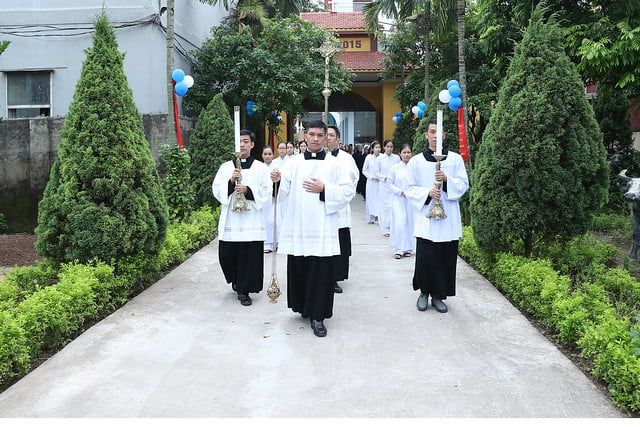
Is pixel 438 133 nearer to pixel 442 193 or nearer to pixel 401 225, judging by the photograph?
pixel 442 193

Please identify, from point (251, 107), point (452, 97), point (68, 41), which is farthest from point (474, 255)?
point (68, 41)

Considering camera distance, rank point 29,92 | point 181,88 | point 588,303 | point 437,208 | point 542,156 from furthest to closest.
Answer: point 29,92
point 181,88
point 542,156
point 437,208
point 588,303

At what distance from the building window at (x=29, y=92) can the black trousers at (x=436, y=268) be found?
34.3 feet

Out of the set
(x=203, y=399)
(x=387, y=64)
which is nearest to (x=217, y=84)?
(x=387, y=64)

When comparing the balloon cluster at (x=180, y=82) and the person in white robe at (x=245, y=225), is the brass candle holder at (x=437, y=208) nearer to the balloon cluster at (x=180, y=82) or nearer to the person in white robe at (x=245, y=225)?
the person in white robe at (x=245, y=225)

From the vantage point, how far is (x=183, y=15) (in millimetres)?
15414

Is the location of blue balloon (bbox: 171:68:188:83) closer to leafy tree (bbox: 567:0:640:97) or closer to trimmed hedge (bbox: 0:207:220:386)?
trimmed hedge (bbox: 0:207:220:386)

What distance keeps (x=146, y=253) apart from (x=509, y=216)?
12.7ft

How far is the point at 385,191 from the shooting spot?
12.1m

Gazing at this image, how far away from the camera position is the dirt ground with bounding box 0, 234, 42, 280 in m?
8.55

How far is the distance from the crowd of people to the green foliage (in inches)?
139

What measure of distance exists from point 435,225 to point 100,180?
3.24 meters

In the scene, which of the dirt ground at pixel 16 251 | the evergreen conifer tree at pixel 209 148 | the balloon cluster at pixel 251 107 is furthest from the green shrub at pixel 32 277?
the balloon cluster at pixel 251 107

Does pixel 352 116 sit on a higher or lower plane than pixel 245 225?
higher
